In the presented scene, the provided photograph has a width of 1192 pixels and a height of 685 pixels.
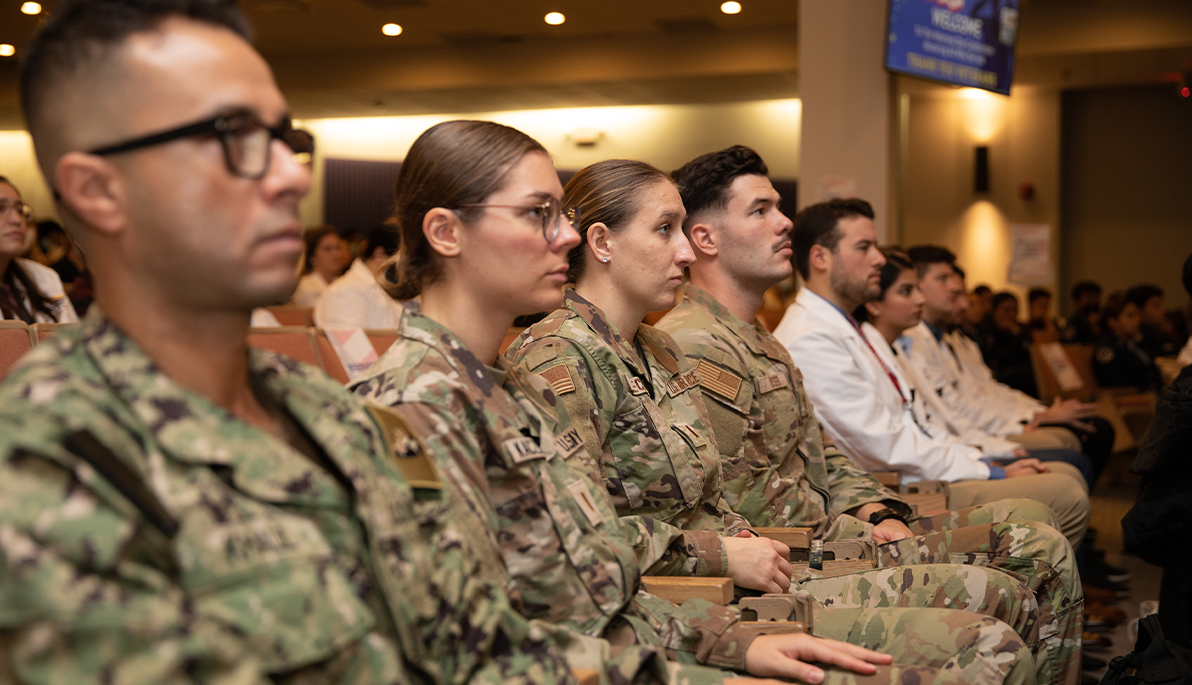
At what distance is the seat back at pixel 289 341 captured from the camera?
275 cm

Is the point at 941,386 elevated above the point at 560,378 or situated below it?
below

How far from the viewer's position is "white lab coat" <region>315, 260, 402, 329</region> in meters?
5.09

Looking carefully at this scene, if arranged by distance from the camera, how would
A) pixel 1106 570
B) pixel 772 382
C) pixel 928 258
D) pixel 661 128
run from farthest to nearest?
pixel 661 128
pixel 928 258
pixel 1106 570
pixel 772 382

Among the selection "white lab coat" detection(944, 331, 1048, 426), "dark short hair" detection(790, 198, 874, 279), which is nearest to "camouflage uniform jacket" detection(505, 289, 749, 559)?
"dark short hair" detection(790, 198, 874, 279)

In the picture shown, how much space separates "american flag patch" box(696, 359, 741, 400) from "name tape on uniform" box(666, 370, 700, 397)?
6 centimetres

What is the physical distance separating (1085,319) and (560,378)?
914 centimetres

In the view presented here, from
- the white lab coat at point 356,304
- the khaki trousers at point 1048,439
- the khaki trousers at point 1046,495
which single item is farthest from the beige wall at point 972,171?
the khaki trousers at point 1046,495

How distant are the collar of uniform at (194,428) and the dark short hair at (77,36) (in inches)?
8.4

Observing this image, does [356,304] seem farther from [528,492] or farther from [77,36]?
[77,36]

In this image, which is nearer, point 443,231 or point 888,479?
point 443,231

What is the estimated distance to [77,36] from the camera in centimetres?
84

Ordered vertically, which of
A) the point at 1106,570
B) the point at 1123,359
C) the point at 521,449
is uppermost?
the point at 521,449

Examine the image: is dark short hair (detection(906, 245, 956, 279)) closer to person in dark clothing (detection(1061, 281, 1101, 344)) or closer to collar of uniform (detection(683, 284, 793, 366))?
collar of uniform (detection(683, 284, 793, 366))

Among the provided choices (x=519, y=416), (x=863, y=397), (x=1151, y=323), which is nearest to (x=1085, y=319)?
(x=1151, y=323)
